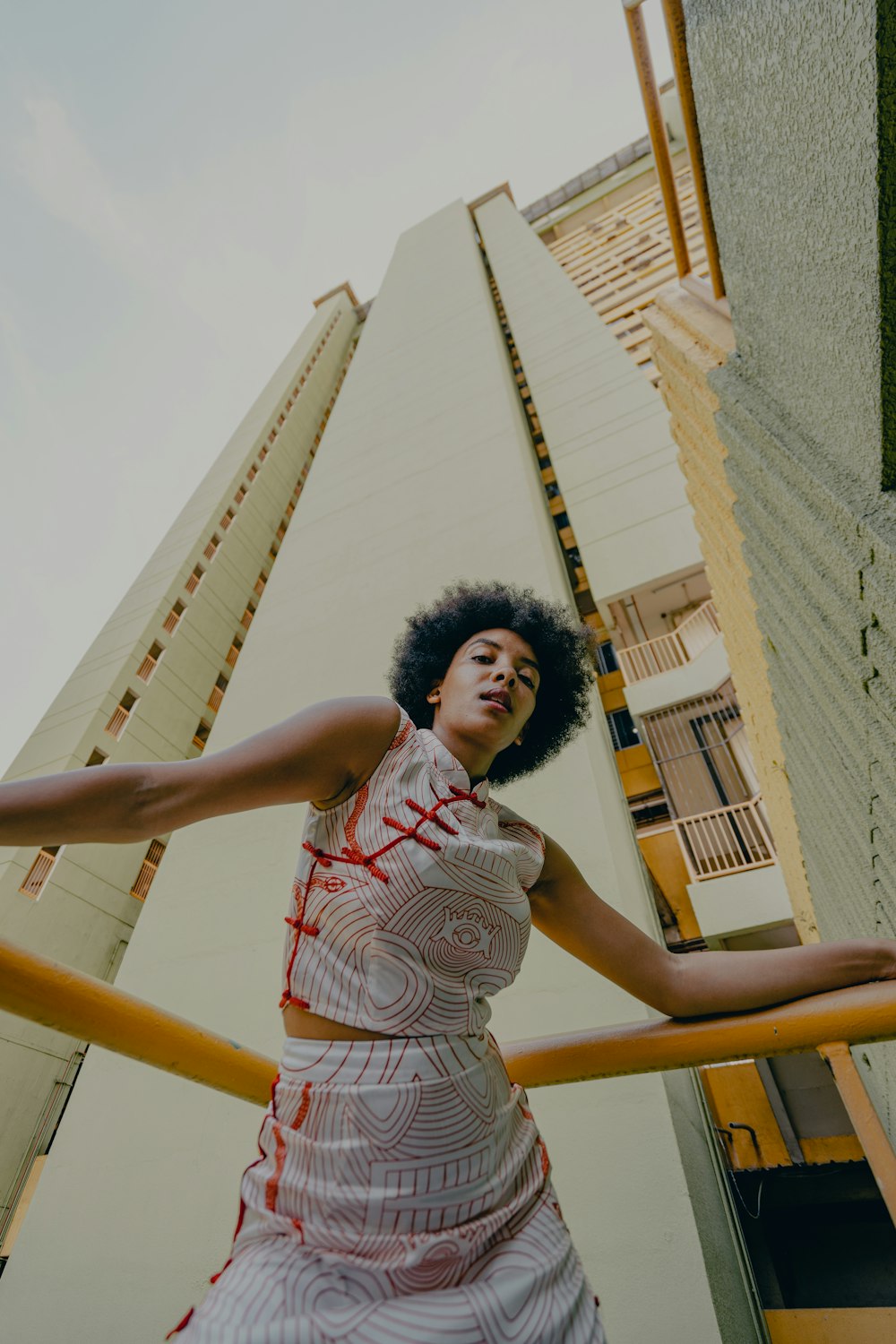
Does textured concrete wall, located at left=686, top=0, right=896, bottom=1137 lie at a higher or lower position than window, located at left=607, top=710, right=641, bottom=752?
lower

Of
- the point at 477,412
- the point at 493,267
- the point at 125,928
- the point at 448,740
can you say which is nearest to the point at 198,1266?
the point at 448,740

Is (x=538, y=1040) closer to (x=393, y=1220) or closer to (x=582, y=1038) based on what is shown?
(x=582, y=1038)

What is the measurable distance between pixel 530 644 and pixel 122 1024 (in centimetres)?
117

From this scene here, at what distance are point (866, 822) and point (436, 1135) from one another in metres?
1.15

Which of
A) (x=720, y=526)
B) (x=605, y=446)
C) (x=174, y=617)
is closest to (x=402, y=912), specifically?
(x=720, y=526)

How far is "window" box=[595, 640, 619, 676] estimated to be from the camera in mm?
13534

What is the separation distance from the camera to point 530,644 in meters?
1.70

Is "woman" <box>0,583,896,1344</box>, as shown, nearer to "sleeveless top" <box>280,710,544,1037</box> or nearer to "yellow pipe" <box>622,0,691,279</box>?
"sleeveless top" <box>280,710,544,1037</box>

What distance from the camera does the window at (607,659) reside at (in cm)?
1353

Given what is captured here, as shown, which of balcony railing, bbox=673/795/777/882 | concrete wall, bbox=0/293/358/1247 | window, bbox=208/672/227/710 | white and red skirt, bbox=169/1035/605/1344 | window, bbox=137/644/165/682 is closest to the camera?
white and red skirt, bbox=169/1035/605/1344

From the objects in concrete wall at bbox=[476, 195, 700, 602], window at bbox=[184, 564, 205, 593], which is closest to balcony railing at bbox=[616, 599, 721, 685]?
concrete wall at bbox=[476, 195, 700, 602]

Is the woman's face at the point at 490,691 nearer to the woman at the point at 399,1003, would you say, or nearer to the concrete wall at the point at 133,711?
the woman at the point at 399,1003

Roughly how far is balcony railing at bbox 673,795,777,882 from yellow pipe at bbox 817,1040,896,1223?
7.44 meters

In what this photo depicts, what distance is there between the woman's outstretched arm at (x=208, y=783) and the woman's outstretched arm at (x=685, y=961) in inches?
17.0
